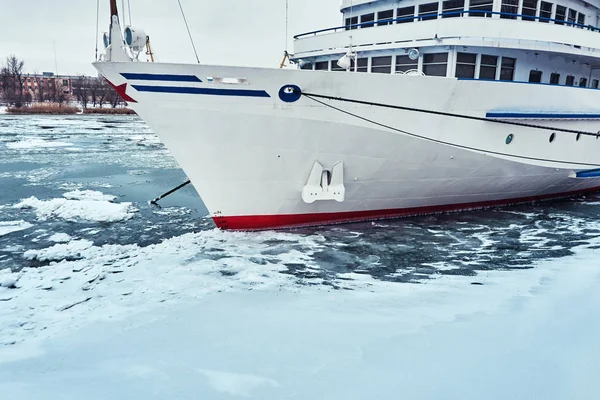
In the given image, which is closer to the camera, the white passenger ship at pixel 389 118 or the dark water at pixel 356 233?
the dark water at pixel 356 233

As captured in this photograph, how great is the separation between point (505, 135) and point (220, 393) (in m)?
7.04

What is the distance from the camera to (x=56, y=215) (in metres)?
8.27

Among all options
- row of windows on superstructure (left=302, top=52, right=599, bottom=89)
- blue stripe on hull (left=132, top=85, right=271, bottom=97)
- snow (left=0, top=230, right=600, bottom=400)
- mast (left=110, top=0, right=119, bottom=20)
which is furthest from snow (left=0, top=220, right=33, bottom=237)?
row of windows on superstructure (left=302, top=52, right=599, bottom=89)

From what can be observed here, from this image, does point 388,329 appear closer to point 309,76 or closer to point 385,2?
point 309,76

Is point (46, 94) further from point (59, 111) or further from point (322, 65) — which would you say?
point (322, 65)

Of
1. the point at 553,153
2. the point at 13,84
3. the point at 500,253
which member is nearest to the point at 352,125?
the point at 500,253

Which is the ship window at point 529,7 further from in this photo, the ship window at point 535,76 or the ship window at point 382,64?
the ship window at point 382,64

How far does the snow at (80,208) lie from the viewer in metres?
8.20

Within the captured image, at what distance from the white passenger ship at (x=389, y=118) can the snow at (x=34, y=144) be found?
15464mm

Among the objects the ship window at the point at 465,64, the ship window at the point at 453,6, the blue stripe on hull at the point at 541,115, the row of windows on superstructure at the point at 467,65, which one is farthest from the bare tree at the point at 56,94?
the blue stripe on hull at the point at 541,115

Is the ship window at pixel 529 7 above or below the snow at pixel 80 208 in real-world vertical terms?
above

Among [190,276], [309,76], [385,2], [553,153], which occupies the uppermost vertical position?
[385,2]

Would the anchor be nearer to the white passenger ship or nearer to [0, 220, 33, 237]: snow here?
the white passenger ship

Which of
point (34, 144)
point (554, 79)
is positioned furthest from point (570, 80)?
point (34, 144)
